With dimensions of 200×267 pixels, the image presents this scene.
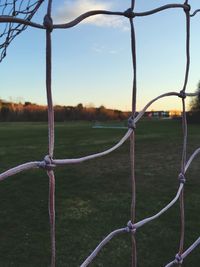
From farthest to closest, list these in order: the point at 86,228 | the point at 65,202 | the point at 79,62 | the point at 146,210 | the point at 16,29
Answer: the point at 65,202 < the point at 146,210 < the point at 86,228 < the point at 79,62 < the point at 16,29

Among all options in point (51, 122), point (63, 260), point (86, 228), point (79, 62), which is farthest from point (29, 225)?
point (51, 122)

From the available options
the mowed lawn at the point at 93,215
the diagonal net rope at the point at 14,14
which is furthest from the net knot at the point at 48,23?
the mowed lawn at the point at 93,215

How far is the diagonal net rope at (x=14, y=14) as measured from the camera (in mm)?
1099

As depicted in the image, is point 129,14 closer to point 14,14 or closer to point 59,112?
point 14,14

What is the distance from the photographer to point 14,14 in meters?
1.15

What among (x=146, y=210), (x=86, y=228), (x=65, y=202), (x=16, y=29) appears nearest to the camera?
(x=16, y=29)

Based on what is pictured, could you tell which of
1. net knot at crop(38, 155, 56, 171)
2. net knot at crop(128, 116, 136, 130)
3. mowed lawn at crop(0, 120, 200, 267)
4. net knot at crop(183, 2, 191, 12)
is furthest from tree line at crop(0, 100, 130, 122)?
net knot at crop(38, 155, 56, 171)

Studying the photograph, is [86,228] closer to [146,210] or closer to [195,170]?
[146,210]

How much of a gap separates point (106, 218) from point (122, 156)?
2881 millimetres

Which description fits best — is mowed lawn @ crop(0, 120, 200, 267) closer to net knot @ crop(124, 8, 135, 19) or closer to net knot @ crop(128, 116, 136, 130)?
net knot @ crop(128, 116, 136, 130)

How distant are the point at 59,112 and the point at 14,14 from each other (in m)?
14.3

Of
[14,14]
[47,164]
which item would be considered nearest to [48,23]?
[47,164]

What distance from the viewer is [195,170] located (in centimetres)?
394

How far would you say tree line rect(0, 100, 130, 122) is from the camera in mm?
14937
